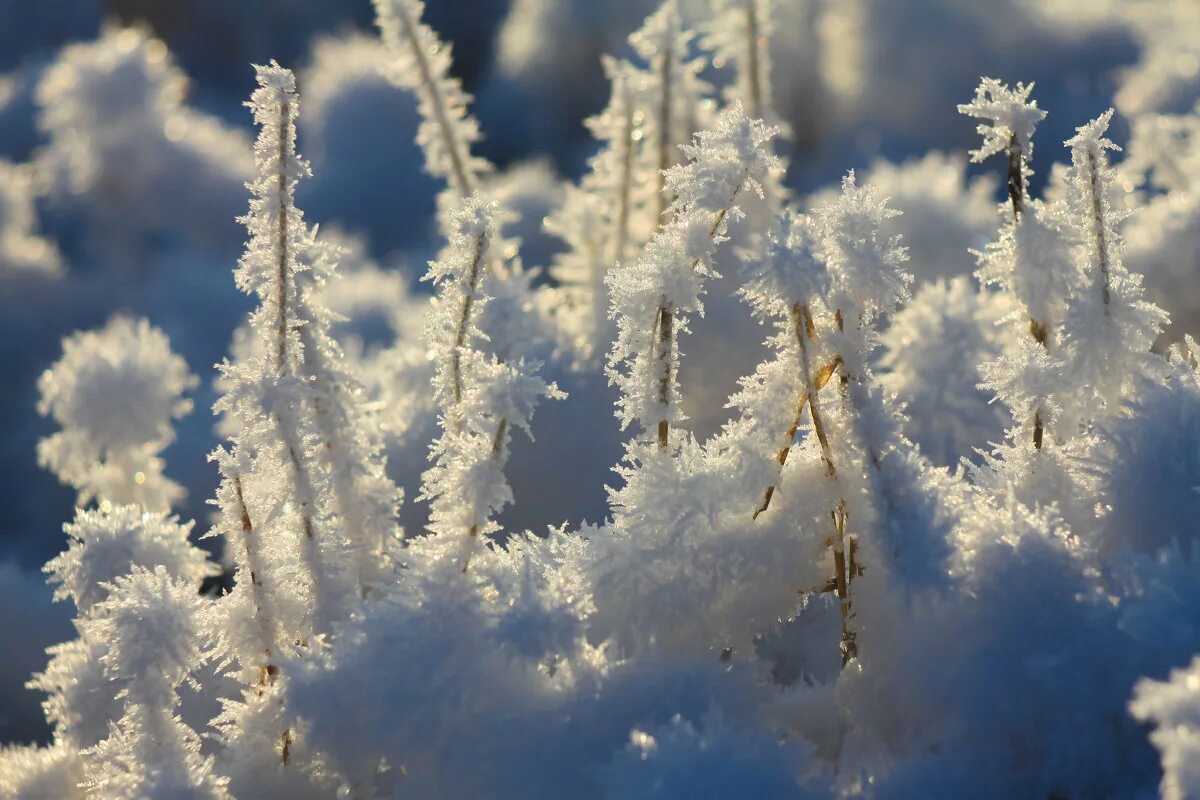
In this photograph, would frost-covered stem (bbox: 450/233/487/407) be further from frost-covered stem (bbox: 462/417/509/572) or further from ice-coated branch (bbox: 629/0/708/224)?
ice-coated branch (bbox: 629/0/708/224)

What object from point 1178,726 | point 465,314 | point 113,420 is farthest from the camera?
point 113,420

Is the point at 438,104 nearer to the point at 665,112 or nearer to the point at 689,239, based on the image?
the point at 665,112

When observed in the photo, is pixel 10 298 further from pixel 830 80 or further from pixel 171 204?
pixel 830 80

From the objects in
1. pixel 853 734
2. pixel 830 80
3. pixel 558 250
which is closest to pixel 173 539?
pixel 853 734

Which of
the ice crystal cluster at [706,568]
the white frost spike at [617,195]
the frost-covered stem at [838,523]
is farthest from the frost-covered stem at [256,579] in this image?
the white frost spike at [617,195]

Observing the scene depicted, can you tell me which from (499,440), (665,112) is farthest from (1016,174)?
(665,112)

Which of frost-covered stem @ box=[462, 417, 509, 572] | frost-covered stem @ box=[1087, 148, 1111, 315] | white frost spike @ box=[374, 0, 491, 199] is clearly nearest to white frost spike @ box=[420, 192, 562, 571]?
frost-covered stem @ box=[462, 417, 509, 572]
